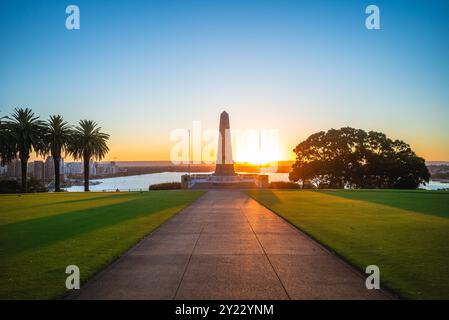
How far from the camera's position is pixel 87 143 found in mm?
52969

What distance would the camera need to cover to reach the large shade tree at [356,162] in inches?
2304

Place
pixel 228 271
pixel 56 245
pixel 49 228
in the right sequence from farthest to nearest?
pixel 49 228 < pixel 56 245 < pixel 228 271

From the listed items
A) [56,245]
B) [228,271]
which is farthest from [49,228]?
[228,271]

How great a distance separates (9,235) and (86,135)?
41.0 metres

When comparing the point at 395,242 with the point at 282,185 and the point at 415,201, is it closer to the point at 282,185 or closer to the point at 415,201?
the point at 415,201

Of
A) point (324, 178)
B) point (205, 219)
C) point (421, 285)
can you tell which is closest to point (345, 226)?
point (205, 219)

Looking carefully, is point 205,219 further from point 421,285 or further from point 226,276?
point 421,285

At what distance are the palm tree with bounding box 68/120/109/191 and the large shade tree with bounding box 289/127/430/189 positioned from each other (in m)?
33.7

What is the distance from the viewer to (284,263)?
977cm

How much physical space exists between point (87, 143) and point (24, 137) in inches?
332

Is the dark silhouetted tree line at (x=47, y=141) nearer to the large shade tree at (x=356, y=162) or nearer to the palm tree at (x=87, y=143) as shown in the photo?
the palm tree at (x=87, y=143)

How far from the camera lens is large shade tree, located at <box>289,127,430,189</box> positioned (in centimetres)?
5853

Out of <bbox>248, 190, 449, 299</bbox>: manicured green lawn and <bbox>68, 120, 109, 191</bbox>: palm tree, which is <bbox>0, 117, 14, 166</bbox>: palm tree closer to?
<bbox>68, 120, 109, 191</bbox>: palm tree
